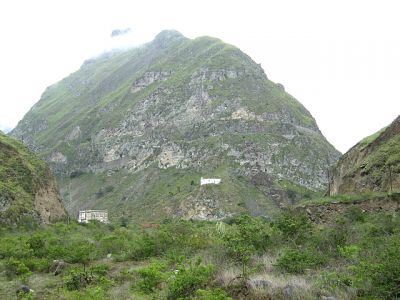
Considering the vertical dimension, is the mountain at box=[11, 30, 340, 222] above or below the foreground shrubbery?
above

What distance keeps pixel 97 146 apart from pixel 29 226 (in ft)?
415

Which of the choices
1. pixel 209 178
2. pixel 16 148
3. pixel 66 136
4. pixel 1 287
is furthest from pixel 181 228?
pixel 66 136

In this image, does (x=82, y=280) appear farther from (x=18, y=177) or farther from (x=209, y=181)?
(x=209, y=181)

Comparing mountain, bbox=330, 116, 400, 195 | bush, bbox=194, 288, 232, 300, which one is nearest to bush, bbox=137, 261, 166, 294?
bush, bbox=194, 288, 232, 300

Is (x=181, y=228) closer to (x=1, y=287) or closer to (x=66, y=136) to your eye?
(x=1, y=287)

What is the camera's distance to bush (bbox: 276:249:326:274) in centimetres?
1366

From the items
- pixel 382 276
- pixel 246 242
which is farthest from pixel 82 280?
pixel 382 276

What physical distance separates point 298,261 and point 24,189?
159ft

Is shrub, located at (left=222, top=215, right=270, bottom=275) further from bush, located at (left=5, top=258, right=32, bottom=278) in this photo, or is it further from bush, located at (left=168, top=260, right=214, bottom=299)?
bush, located at (left=5, top=258, right=32, bottom=278)

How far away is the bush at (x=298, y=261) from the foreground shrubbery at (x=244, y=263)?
32 mm

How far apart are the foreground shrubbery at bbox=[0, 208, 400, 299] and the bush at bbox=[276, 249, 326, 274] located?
0.11ft

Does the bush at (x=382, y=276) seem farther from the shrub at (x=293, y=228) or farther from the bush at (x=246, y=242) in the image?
the shrub at (x=293, y=228)

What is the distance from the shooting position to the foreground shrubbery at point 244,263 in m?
11.4

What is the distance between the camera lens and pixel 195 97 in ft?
532
